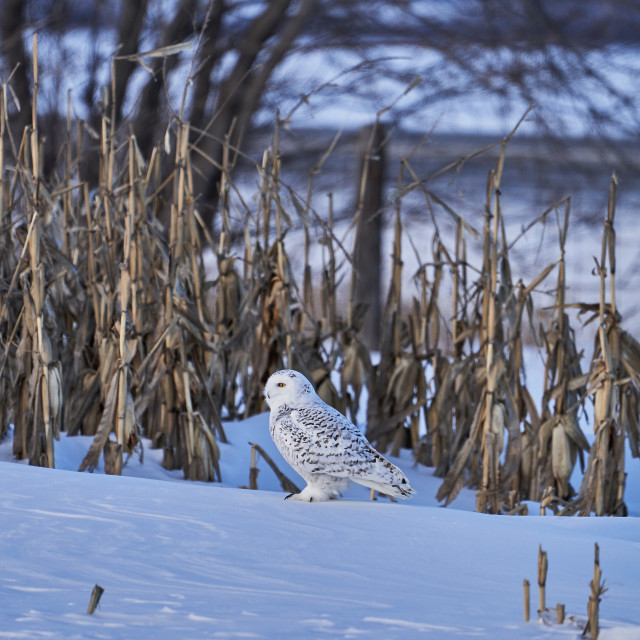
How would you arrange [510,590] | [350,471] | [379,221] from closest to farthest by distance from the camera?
[510,590]
[350,471]
[379,221]

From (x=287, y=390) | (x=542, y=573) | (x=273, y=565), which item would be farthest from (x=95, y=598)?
(x=287, y=390)

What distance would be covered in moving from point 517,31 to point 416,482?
2.96 meters

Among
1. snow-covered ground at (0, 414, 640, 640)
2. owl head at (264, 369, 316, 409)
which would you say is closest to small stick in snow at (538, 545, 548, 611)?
snow-covered ground at (0, 414, 640, 640)

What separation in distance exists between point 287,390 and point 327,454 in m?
0.17

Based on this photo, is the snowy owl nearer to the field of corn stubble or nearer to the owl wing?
the owl wing

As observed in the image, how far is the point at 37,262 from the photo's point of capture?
1866mm

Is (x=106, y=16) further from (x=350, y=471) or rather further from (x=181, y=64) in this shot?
(x=350, y=471)

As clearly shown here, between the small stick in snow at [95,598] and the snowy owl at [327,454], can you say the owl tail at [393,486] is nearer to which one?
the snowy owl at [327,454]

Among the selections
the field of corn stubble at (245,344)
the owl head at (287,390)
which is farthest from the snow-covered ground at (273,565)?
the field of corn stubble at (245,344)

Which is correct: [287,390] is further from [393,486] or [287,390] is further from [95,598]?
[95,598]

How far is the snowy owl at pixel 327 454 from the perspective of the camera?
142cm

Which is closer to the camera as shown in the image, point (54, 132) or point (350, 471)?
point (350, 471)

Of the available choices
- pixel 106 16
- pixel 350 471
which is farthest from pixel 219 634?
pixel 106 16

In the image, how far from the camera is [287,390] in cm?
155
